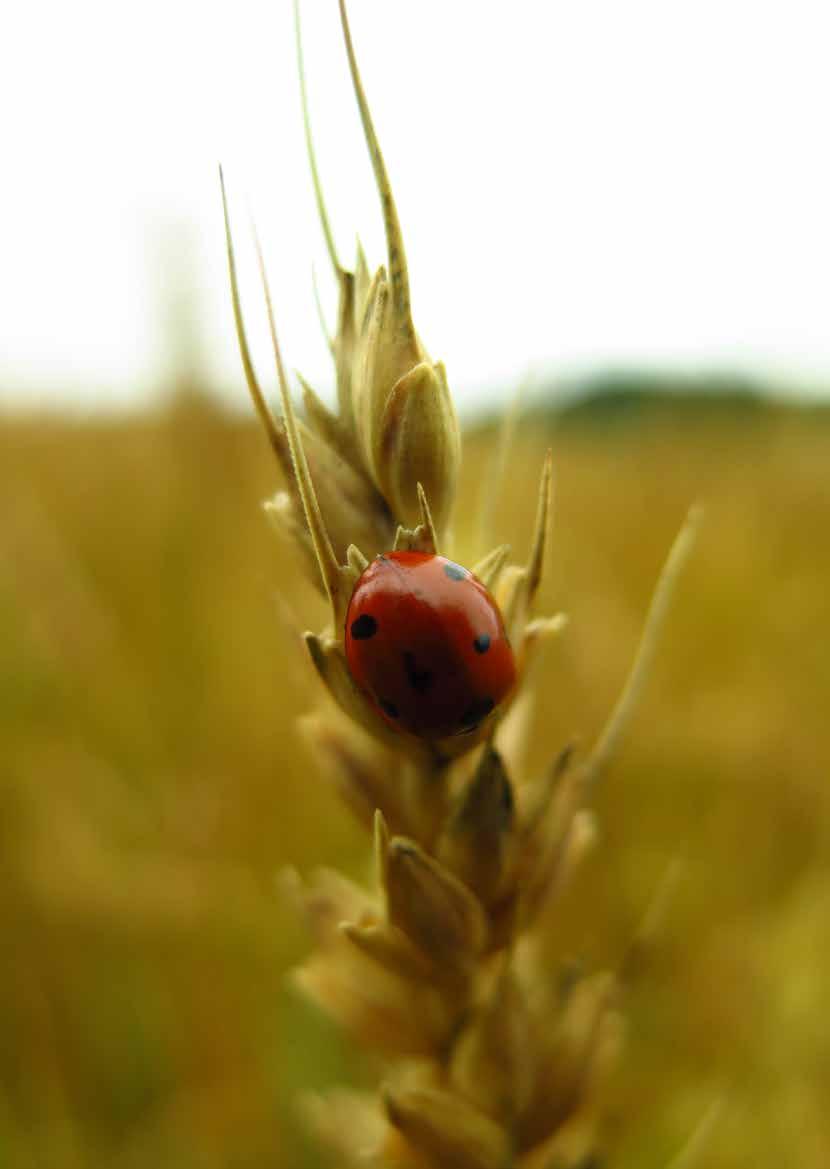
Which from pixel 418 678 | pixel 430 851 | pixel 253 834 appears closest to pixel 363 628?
pixel 418 678

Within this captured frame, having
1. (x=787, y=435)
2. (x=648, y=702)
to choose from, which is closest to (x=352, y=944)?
(x=648, y=702)

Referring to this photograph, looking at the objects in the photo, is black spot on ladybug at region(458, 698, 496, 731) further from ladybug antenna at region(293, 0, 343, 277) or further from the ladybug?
ladybug antenna at region(293, 0, 343, 277)

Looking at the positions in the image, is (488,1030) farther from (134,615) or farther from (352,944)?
(134,615)

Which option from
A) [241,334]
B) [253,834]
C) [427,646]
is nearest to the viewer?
[241,334]

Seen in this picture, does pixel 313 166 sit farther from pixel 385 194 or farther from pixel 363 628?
pixel 363 628

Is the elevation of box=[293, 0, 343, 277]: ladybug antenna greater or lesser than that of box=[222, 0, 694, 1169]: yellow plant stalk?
greater

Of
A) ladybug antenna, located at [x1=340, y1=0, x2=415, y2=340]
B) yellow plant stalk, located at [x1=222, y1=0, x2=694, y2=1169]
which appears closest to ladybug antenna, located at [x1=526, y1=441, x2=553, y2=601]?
yellow plant stalk, located at [x1=222, y1=0, x2=694, y2=1169]

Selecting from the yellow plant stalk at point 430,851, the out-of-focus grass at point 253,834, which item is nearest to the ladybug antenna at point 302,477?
the yellow plant stalk at point 430,851

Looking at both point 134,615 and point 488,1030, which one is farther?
point 134,615
